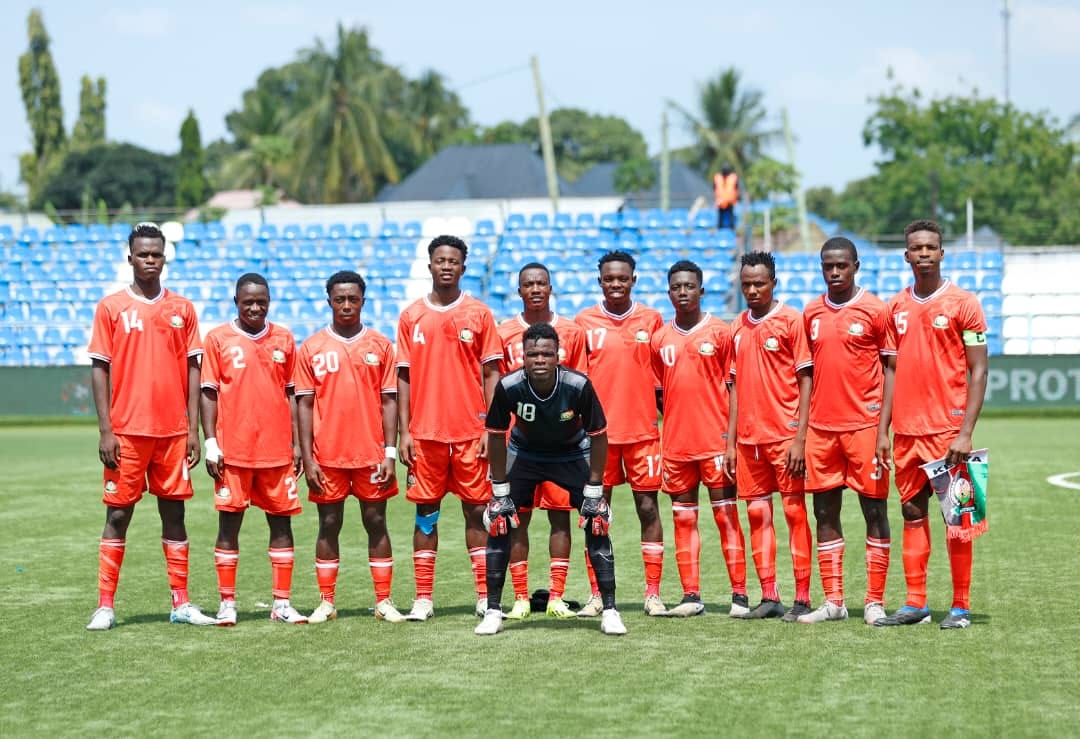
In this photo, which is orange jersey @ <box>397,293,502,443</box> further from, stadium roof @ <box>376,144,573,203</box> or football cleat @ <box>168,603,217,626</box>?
stadium roof @ <box>376,144,573,203</box>

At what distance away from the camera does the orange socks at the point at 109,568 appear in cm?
824

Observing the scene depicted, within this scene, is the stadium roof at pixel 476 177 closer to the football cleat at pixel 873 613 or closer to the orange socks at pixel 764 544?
the orange socks at pixel 764 544

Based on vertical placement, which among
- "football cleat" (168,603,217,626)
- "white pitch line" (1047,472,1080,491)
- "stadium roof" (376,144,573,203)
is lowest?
"white pitch line" (1047,472,1080,491)

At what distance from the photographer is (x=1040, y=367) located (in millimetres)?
26391

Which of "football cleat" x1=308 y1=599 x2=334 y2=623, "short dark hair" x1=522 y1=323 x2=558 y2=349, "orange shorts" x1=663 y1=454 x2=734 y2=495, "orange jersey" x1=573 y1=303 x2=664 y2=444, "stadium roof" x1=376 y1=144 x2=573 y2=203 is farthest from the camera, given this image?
"stadium roof" x1=376 y1=144 x2=573 y2=203

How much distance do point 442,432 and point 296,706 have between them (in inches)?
102

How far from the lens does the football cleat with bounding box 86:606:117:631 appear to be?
26.7ft

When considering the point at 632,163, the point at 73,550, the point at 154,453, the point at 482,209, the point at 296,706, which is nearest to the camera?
the point at 296,706

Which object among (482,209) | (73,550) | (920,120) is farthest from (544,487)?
(920,120)

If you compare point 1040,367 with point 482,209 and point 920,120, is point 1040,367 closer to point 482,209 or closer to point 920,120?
point 482,209

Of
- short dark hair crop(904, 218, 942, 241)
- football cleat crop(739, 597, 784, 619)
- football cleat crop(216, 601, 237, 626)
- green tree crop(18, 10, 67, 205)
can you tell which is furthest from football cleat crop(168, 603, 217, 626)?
green tree crop(18, 10, 67, 205)

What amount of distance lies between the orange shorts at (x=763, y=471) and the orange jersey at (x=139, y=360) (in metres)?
3.47

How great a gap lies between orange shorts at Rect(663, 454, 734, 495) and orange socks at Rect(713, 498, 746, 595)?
14cm

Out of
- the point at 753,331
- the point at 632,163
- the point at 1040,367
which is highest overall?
the point at 632,163
